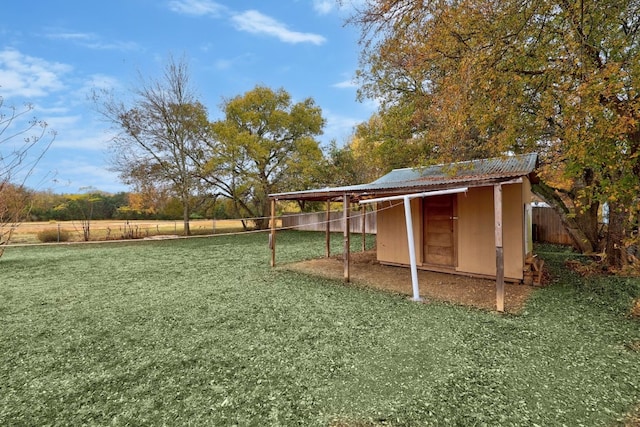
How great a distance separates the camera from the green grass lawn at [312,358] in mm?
2197

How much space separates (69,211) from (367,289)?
67.9 feet

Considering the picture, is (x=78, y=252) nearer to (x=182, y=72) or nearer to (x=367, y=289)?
(x=182, y=72)

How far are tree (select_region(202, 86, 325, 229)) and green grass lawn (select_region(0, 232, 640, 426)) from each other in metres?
11.2

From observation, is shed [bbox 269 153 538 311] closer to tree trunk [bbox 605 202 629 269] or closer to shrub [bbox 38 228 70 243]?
tree trunk [bbox 605 202 629 269]

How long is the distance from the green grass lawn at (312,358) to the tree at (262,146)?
11.2 meters

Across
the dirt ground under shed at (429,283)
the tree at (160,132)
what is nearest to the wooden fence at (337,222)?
the tree at (160,132)

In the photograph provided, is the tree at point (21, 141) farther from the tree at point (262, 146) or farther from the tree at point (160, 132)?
the tree at point (262, 146)

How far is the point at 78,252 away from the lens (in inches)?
443

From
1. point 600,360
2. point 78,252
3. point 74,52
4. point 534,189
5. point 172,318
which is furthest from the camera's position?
point 78,252

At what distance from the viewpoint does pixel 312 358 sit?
3.02 metres

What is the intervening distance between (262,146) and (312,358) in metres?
14.6

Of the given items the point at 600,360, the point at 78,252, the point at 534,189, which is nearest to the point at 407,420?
the point at 600,360

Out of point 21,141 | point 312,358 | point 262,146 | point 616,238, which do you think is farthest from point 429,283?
point 262,146

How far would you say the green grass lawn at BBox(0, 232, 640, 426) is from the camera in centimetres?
220
